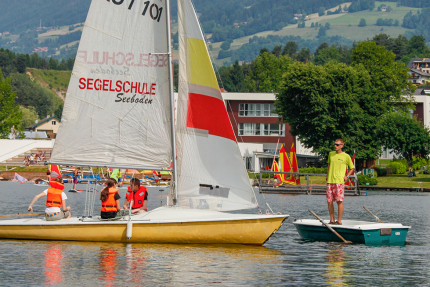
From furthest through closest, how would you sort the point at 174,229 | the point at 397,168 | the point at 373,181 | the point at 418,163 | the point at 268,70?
the point at 268,70 < the point at 418,163 < the point at 397,168 < the point at 373,181 < the point at 174,229

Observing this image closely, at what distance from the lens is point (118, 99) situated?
2008 cm

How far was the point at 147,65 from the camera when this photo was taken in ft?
65.3

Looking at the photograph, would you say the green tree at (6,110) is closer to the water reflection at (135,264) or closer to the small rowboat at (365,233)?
the small rowboat at (365,233)

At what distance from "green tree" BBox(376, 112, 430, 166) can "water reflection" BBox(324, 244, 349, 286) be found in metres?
57.7

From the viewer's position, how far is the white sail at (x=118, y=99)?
19844 millimetres

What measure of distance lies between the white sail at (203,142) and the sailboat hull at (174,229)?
62cm

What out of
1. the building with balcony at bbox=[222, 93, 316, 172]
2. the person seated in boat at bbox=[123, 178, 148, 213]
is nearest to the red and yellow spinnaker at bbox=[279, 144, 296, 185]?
the building with balcony at bbox=[222, 93, 316, 172]

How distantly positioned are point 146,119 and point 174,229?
3479 mm

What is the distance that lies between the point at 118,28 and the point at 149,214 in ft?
18.7

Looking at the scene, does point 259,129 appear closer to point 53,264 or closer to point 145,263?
point 145,263

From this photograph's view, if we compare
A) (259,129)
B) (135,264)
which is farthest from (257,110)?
(135,264)

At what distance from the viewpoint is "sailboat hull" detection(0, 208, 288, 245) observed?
19.1 m

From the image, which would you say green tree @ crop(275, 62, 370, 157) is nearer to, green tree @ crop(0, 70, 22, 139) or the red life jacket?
green tree @ crop(0, 70, 22, 139)

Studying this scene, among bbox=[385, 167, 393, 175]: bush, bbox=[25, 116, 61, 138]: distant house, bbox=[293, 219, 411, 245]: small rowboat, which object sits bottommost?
bbox=[293, 219, 411, 245]: small rowboat
